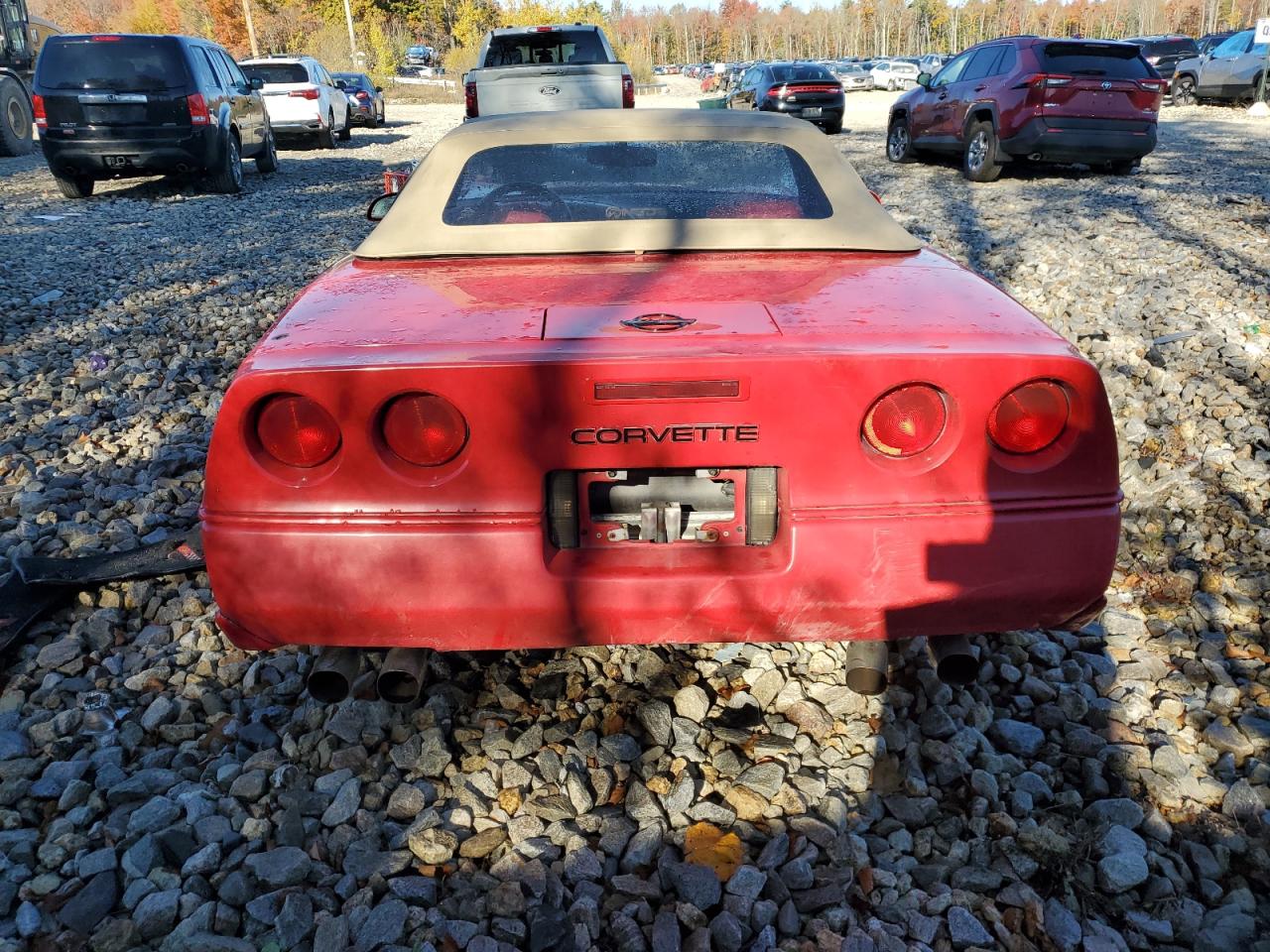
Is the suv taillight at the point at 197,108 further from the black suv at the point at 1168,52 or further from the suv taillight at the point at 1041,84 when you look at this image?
the black suv at the point at 1168,52

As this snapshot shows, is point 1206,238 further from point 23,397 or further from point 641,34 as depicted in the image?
point 641,34

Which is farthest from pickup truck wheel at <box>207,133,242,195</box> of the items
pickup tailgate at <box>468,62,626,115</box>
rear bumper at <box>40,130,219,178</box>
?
pickup tailgate at <box>468,62,626,115</box>

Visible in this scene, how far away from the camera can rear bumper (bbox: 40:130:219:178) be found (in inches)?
425

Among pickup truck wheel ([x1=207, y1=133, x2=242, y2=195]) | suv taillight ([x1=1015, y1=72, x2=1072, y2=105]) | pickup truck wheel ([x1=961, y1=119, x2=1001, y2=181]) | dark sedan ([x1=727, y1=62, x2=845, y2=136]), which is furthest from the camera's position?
dark sedan ([x1=727, y1=62, x2=845, y2=136])

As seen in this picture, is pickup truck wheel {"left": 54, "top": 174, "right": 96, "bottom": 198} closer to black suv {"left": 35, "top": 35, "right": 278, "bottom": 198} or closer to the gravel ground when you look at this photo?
black suv {"left": 35, "top": 35, "right": 278, "bottom": 198}

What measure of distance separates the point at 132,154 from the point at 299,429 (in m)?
11.0

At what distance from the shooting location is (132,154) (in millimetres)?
10914

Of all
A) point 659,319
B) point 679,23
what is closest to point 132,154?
point 659,319

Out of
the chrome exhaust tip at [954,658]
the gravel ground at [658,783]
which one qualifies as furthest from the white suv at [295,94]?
the chrome exhaust tip at [954,658]

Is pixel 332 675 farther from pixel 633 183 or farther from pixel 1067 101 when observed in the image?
pixel 1067 101

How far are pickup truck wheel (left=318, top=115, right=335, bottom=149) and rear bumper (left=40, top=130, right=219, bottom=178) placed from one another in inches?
305

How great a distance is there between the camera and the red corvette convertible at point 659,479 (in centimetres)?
181

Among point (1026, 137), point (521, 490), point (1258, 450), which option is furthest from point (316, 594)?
point (1026, 137)

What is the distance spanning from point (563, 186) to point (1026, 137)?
966cm
